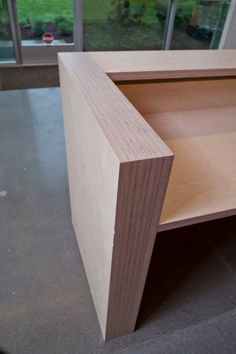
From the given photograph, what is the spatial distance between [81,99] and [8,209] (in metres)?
1.03

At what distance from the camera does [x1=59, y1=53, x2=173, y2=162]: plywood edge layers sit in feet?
1.61

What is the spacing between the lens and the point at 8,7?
111 inches

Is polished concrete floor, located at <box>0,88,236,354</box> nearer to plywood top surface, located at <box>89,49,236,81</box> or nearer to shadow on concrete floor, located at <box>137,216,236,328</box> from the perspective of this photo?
shadow on concrete floor, located at <box>137,216,236,328</box>

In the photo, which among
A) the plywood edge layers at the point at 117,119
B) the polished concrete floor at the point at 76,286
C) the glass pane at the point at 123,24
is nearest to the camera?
the plywood edge layers at the point at 117,119

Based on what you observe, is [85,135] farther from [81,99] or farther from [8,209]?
[8,209]

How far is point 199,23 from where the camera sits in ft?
12.3

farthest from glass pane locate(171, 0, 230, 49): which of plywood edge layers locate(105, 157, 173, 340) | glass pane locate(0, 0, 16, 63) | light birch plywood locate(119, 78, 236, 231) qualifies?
plywood edge layers locate(105, 157, 173, 340)

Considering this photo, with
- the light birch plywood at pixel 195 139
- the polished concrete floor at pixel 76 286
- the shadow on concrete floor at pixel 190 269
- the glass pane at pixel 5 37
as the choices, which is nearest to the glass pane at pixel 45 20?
the glass pane at pixel 5 37

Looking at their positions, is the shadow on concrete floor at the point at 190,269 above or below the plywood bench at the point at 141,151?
below

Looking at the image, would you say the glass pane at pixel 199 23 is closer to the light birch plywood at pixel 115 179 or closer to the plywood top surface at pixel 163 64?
the plywood top surface at pixel 163 64

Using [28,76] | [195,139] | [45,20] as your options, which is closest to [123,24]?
[45,20]

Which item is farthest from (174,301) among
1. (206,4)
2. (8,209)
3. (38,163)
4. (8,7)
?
(206,4)

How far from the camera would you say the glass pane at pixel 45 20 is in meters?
3.01

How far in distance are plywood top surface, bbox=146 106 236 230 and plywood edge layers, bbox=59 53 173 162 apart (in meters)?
0.21
